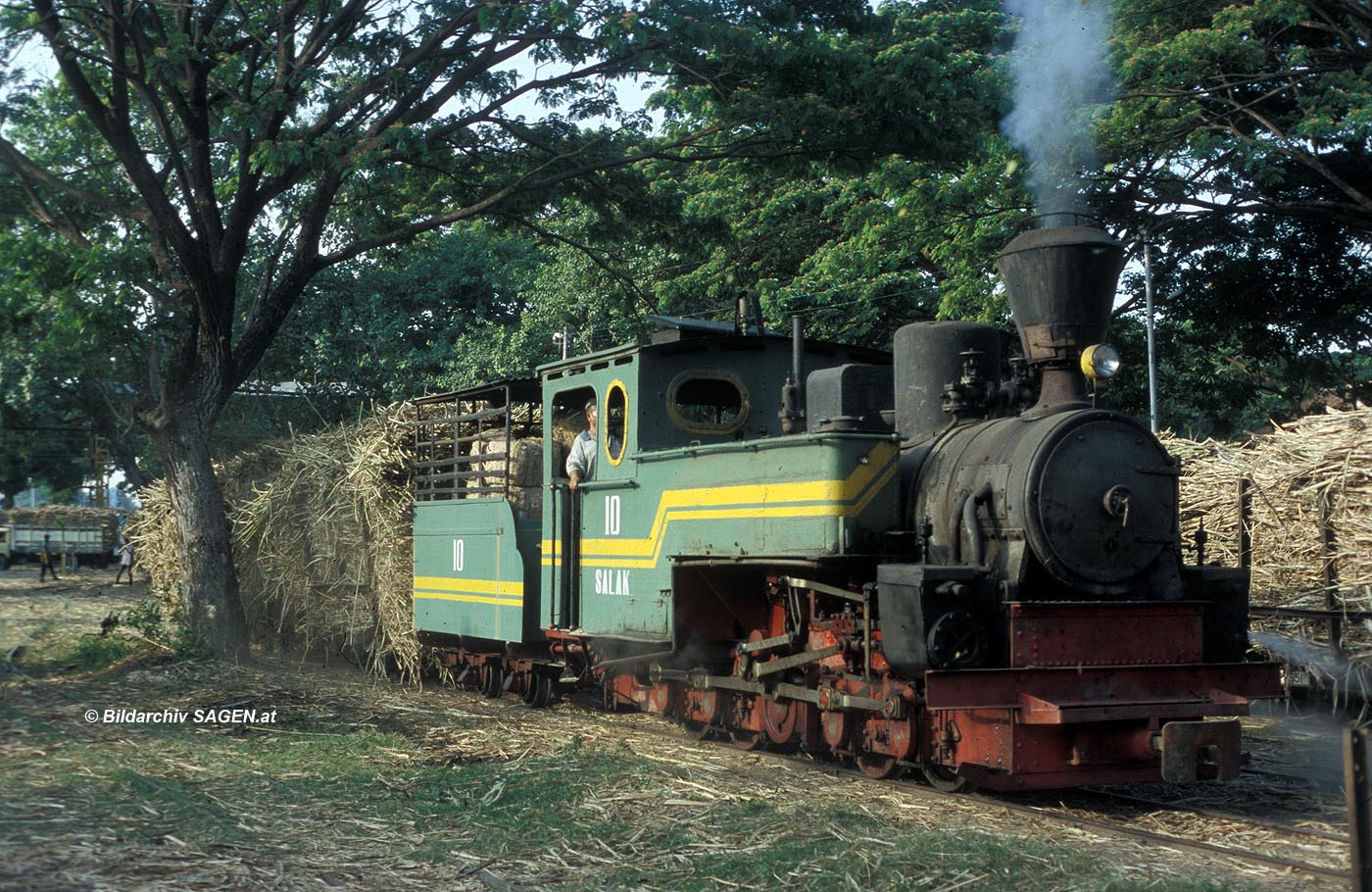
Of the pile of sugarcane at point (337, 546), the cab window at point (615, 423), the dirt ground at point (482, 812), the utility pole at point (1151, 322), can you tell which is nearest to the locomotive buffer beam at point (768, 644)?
the dirt ground at point (482, 812)

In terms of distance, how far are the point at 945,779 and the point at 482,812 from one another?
2.93 meters

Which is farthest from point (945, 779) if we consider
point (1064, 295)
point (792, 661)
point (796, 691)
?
point (1064, 295)

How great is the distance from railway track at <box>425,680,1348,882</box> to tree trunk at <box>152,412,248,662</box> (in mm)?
6663

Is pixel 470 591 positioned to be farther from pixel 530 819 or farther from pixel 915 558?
pixel 530 819

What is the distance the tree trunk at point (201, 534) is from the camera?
1267 centimetres

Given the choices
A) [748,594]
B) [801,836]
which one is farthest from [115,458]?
[801,836]

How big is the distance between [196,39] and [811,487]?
742cm

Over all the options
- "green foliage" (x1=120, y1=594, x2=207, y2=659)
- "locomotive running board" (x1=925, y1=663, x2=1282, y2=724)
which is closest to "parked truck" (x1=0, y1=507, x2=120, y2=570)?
"green foliage" (x1=120, y1=594, x2=207, y2=659)

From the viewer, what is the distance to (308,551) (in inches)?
565

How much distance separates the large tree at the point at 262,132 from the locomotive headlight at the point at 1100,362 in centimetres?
454

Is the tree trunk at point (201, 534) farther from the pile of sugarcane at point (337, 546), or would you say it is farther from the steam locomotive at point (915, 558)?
the steam locomotive at point (915, 558)

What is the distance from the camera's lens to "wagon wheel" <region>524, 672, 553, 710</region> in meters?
11.8

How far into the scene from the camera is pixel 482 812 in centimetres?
657

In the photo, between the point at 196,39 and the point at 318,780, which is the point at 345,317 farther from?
the point at 318,780
